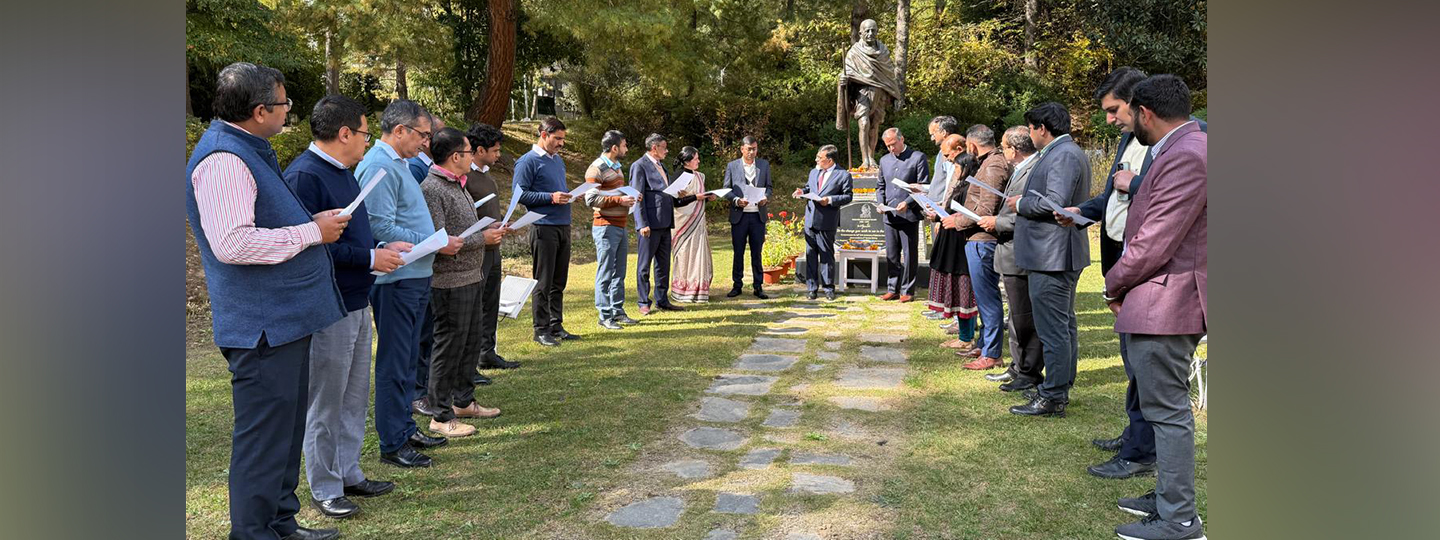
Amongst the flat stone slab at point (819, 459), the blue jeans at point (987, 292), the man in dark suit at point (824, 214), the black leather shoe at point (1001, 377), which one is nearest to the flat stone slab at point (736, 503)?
the flat stone slab at point (819, 459)

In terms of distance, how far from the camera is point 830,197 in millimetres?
10453

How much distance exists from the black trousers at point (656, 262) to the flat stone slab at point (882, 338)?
2335mm

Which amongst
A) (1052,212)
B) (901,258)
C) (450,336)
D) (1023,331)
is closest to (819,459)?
(1052,212)

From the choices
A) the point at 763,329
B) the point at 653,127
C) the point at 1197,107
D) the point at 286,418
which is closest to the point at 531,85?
the point at 653,127

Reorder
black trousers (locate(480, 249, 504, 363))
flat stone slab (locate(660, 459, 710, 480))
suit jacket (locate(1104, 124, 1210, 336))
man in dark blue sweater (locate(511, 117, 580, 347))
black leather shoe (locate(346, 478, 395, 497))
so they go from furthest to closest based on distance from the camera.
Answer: man in dark blue sweater (locate(511, 117, 580, 347)) < black trousers (locate(480, 249, 504, 363)) < flat stone slab (locate(660, 459, 710, 480)) < black leather shoe (locate(346, 478, 395, 497)) < suit jacket (locate(1104, 124, 1210, 336))

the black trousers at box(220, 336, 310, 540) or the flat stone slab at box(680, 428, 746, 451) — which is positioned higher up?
the black trousers at box(220, 336, 310, 540)

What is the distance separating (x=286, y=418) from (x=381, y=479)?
1.24m

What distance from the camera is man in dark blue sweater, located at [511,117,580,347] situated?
7.79 meters

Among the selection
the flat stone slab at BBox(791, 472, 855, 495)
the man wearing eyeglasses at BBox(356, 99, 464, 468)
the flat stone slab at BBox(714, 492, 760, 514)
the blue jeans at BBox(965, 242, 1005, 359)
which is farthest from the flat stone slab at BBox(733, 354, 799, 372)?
the man wearing eyeglasses at BBox(356, 99, 464, 468)

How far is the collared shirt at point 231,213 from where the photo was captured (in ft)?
10.4

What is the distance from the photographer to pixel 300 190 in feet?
12.7

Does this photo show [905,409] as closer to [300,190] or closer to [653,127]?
[300,190]

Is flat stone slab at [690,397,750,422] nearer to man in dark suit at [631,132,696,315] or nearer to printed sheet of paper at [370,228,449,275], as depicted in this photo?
printed sheet of paper at [370,228,449,275]

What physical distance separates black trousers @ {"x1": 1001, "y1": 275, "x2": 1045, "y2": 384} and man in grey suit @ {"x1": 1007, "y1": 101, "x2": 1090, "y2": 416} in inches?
14.8
